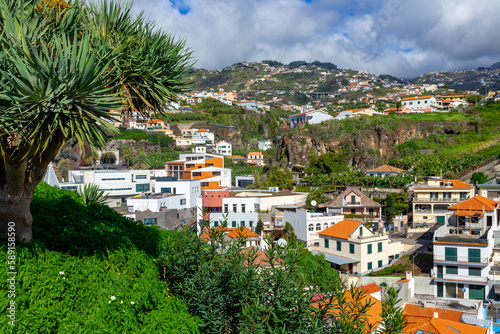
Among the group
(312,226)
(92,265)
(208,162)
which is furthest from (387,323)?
(208,162)

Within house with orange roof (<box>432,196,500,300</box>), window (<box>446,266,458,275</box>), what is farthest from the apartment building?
window (<box>446,266,458,275</box>)

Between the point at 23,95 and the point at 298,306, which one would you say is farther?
the point at 298,306

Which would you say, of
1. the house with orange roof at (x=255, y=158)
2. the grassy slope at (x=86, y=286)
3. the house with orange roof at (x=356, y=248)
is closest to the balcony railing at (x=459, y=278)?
the house with orange roof at (x=356, y=248)

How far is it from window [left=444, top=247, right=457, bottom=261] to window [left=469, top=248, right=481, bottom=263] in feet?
2.80

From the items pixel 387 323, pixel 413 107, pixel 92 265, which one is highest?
pixel 413 107

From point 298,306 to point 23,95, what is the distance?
13.2 ft

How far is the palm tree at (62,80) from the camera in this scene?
442 cm

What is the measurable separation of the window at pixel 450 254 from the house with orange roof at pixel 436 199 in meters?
16.9

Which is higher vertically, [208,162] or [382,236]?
[208,162]

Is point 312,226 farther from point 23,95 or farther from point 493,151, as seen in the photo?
point 493,151

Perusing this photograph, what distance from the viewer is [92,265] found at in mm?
6168

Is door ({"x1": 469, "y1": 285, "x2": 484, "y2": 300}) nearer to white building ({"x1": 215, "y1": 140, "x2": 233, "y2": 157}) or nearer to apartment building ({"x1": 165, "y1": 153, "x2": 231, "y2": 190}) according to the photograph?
apartment building ({"x1": 165, "y1": 153, "x2": 231, "y2": 190})

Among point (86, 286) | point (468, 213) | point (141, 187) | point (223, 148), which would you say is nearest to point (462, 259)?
point (468, 213)

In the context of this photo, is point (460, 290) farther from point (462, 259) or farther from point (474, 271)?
point (462, 259)
